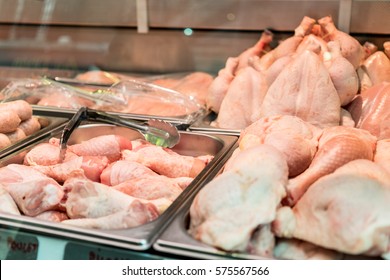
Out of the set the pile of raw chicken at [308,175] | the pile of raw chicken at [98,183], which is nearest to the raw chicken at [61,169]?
the pile of raw chicken at [98,183]

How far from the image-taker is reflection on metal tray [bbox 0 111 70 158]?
1715mm

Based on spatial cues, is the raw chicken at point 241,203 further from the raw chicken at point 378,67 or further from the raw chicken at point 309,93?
the raw chicken at point 378,67

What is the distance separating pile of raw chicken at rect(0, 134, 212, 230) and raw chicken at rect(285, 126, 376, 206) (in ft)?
1.05

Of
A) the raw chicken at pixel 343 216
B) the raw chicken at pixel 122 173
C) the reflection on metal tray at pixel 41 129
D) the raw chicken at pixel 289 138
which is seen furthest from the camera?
the reflection on metal tray at pixel 41 129

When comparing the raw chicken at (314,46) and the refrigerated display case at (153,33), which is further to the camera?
the refrigerated display case at (153,33)

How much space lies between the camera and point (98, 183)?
1.30 meters

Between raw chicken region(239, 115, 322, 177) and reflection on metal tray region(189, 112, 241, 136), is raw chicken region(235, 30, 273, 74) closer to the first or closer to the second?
reflection on metal tray region(189, 112, 241, 136)

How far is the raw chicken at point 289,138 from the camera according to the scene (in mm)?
1288

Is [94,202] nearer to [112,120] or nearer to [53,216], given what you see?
[53,216]

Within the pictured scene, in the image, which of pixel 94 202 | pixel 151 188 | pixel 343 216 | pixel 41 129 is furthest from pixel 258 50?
pixel 343 216

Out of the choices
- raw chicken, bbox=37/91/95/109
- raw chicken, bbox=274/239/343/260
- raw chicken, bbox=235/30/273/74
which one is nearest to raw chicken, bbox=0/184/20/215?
raw chicken, bbox=274/239/343/260
